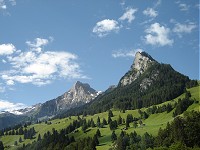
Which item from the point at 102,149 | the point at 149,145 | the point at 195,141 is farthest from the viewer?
the point at 102,149

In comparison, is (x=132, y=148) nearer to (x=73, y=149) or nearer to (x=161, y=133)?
(x=161, y=133)

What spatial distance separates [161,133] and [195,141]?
17144mm

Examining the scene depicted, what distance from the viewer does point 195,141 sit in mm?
159125

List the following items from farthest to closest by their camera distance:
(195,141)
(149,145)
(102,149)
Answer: (102,149)
(149,145)
(195,141)

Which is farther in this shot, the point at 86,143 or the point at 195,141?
the point at 86,143

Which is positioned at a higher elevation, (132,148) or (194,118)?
(194,118)

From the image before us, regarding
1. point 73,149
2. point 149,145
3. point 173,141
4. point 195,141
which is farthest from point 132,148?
point 73,149

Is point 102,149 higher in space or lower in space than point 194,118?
lower

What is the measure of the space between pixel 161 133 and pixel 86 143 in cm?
5188

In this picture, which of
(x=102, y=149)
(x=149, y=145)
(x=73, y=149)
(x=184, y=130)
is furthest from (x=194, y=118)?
(x=73, y=149)

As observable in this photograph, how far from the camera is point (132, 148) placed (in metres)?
168

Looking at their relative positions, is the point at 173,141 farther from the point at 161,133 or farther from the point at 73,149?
the point at 73,149

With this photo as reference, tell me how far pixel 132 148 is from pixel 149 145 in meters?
9.18

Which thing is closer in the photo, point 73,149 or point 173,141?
point 173,141
